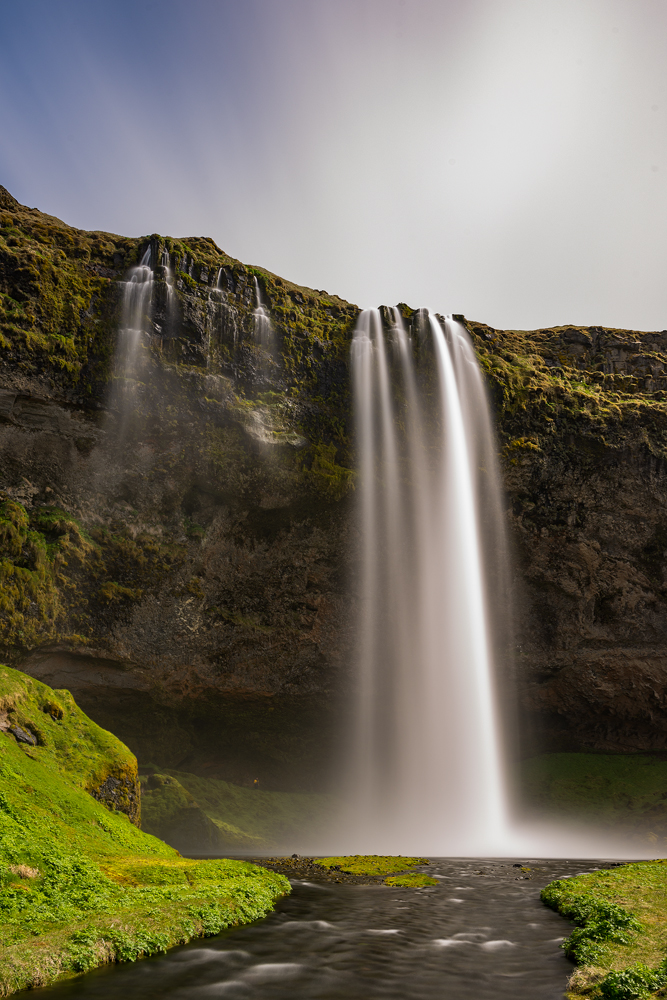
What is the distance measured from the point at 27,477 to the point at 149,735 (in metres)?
19.4

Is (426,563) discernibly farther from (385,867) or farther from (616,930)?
(616,930)

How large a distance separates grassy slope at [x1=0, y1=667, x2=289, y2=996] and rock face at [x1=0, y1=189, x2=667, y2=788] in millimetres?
14376

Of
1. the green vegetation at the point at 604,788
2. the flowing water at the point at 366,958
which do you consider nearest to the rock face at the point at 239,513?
the green vegetation at the point at 604,788

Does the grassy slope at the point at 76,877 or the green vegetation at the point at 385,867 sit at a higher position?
the grassy slope at the point at 76,877

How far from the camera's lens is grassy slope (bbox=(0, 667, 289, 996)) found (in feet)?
31.1

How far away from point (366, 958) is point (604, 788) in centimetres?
3891

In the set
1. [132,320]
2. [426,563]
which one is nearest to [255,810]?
[426,563]

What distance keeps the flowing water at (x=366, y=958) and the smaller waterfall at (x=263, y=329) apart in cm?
3080

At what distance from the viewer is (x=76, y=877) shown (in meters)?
11.8

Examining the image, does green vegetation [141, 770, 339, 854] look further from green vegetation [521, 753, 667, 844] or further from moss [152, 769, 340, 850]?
green vegetation [521, 753, 667, 844]

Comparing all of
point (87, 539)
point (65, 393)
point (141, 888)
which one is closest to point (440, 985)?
point (141, 888)

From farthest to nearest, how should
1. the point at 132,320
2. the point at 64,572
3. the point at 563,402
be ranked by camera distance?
the point at 563,402
the point at 132,320
the point at 64,572

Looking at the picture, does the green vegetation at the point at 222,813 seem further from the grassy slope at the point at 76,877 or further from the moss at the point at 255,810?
the grassy slope at the point at 76,877

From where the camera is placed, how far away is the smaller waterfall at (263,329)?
37969 mm
